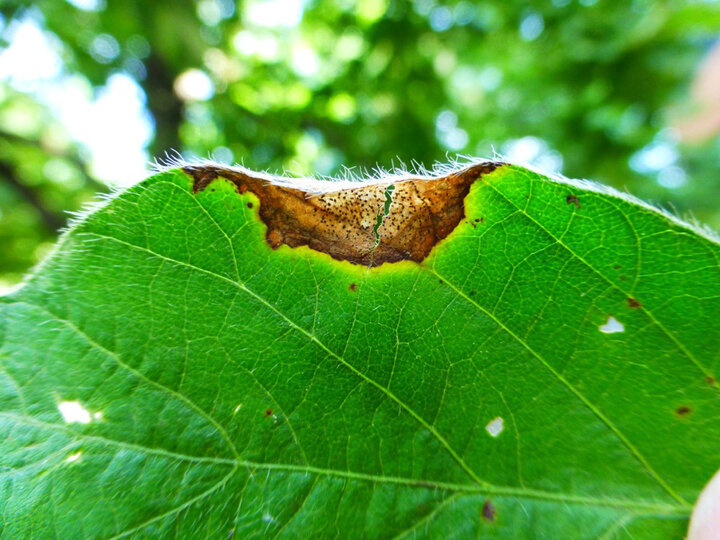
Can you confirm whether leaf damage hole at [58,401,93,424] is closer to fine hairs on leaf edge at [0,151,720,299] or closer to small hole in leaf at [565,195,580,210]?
fine hairs on leaf edge at [0,151,720,299]

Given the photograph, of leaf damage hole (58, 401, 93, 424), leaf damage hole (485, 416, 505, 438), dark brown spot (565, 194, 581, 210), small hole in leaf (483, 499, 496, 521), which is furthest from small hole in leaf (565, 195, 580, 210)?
leaf damage hole (58, 401, 93, 424)

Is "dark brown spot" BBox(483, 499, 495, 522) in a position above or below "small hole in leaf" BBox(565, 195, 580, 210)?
below

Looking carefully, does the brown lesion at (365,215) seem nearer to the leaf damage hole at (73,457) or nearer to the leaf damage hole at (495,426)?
the leaf damage hole at (495,426)

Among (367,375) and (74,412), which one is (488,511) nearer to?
(367,375)

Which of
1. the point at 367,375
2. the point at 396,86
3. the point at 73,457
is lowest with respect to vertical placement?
the point at 73,457

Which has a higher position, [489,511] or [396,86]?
[396,86]

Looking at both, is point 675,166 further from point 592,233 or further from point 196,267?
point 196,267

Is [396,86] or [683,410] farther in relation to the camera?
[396,86]

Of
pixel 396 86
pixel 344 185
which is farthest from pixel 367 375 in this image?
pixel 396 86
